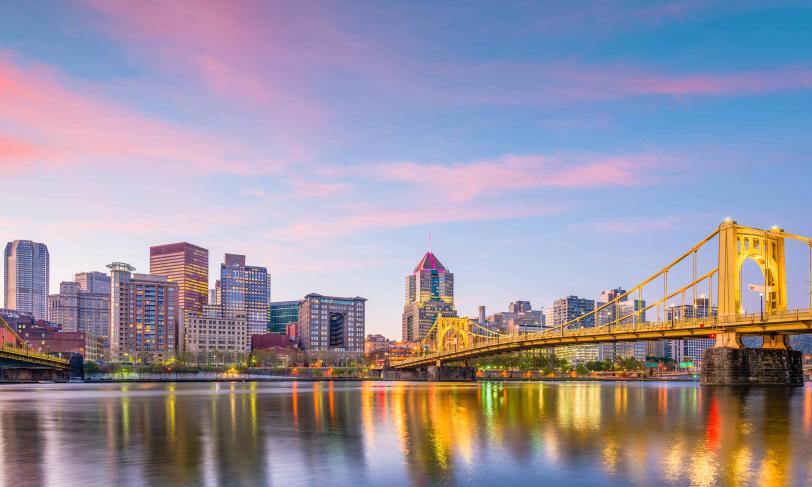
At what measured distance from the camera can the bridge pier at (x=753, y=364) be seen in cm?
7450

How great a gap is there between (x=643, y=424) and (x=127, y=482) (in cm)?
2597

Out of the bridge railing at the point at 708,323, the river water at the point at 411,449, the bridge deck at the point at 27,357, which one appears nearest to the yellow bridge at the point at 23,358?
the bridge deck at the point at 27,357

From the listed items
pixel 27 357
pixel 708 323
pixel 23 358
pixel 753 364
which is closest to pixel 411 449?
pixel 708 323

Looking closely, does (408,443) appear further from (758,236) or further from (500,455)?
(758,236)

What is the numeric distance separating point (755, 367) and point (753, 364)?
0.37 m

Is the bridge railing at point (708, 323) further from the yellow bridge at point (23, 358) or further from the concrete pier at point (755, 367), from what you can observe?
the yellow bridge at point (23, 358)

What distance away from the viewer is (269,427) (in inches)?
1377

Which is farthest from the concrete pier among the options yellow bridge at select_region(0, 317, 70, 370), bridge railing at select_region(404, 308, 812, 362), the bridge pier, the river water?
yellow bridge at select_region(0, 317, 70, 370)

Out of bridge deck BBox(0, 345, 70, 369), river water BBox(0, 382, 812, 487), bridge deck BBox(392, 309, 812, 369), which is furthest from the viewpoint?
bridge deck BBox(0, 345, 70, 369)

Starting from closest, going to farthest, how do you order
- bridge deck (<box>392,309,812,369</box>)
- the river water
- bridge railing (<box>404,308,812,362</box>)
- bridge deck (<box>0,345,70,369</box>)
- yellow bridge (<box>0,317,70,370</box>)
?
1. the river water
2. bridge railing (<box>404,308,812,362</box>)
3. bridge deck (<box>392,309,812,369</box>)
4. bridge deck (<box>0,345,70,369</box>)
5. yellow bridge (<box>0,317,70,370</box>)

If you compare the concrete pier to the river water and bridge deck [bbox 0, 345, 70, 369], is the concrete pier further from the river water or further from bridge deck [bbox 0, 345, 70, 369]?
bridge deck [bbox 0, 345, 70, 369]

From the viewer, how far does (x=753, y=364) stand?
245 feet

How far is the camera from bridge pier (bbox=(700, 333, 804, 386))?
7450cm

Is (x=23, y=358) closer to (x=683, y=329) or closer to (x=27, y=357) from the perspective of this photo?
(x=27, y=357)
